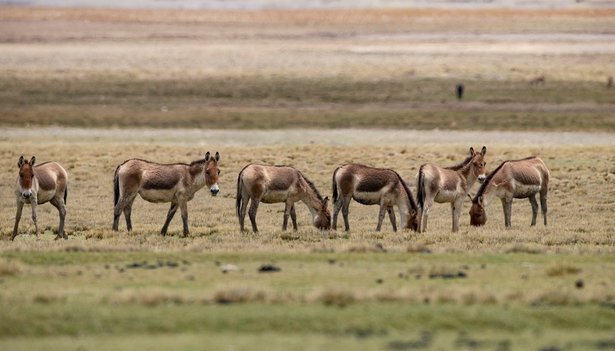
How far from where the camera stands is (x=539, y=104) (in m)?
61.8

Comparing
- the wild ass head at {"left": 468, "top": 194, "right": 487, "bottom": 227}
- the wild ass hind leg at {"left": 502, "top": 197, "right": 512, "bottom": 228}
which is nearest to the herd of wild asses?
the wild ass head at {"left": 468, "top": 194, "right": 487, "bottom": 227}

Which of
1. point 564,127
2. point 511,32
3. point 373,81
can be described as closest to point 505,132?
point 564,127

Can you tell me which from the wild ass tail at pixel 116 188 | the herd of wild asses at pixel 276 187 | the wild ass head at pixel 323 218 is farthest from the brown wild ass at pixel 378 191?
the wild ass tail at pixel 116 188

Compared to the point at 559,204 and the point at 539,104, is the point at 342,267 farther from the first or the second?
the point at 539,104

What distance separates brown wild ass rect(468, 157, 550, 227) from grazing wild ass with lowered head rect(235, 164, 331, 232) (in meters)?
2.99

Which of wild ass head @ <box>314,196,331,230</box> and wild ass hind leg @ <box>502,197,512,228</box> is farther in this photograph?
wild ass hind leg @ <box>502,197,512,228</box>

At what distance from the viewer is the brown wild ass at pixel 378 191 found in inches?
928

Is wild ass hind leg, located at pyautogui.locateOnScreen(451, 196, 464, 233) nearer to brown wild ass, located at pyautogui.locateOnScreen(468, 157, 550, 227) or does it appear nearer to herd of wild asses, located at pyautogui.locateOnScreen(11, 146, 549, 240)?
herd of wild asses, located at pyautogui.locateOnScreen(11, 146, 549, 240)

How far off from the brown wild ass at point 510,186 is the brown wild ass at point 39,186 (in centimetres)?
749

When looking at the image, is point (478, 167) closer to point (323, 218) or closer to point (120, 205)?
point (323, 218)

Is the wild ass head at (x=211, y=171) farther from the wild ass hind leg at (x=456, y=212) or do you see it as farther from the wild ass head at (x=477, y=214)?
the wild ass head at (x=477, y=214)

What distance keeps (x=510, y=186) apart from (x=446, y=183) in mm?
1857

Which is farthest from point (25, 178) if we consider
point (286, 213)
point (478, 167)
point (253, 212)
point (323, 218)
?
point (478, 167)

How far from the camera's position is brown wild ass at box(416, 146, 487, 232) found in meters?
23.7
